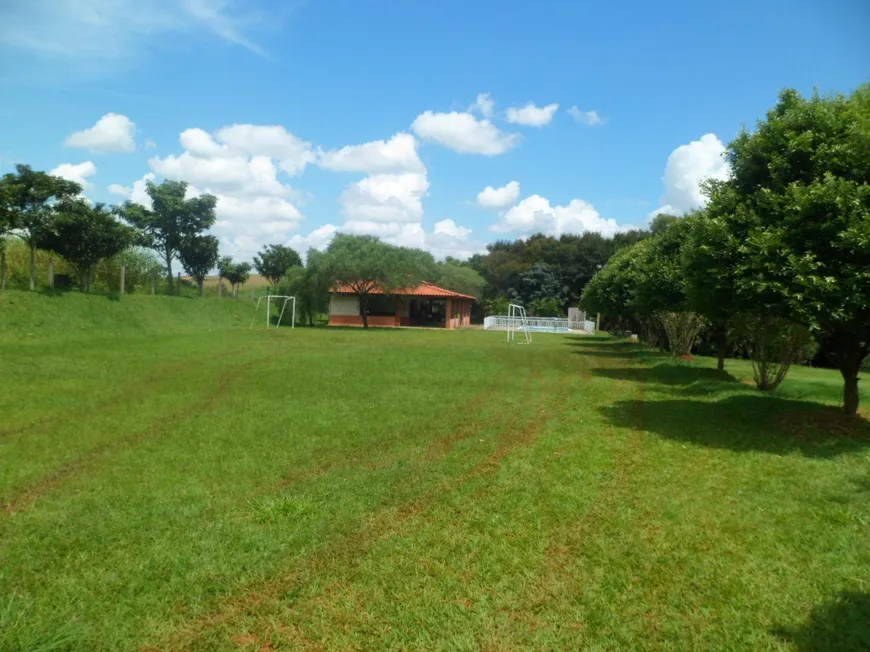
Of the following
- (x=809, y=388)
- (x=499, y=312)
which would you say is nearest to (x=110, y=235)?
(x=809, y=388)

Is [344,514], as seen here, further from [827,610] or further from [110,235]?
[110,235]

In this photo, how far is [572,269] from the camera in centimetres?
6028

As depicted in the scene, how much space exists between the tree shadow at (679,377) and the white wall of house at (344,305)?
2986 cm

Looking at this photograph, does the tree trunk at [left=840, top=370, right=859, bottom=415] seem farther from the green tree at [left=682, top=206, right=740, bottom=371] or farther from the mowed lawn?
the green tree at [left=682, top=206, right=740, bottom=371]

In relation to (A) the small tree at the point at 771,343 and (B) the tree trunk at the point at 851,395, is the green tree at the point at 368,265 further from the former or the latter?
(B) the tree trunk at the point at 851,395

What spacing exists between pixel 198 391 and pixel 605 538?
8.63 metres

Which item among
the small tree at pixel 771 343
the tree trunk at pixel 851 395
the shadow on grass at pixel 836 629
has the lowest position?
the shadow on grass at pixel 836 629

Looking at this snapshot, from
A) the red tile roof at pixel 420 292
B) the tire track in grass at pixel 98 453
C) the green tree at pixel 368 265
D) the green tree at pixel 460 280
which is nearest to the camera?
the tire track in grass at pixel 98 453

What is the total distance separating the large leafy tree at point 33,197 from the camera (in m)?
22.4

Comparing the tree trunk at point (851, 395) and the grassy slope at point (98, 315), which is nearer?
the tree trunk at point (851, 395)

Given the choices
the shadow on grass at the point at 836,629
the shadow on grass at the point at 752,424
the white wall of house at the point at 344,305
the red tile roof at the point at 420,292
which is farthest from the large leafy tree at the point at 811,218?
the white wall of house at the point at 344,305

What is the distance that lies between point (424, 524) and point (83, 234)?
79.8ft

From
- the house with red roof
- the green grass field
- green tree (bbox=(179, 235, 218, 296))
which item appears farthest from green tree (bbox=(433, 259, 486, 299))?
the green grass field

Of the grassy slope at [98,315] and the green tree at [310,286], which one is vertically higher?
the green tree at [310,286]
